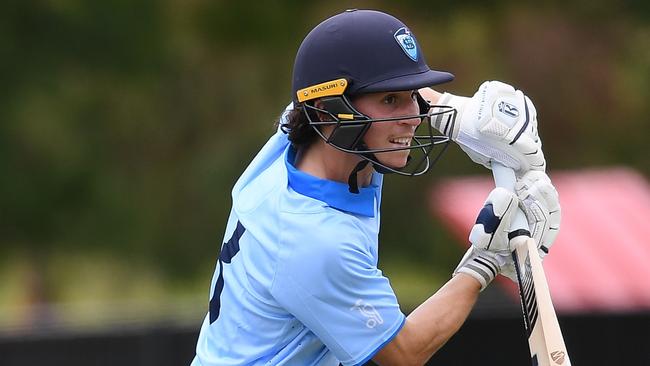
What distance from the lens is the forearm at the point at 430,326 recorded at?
Result: 3.07 metres

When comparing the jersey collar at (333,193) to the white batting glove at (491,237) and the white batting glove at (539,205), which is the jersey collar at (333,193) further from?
the white batting glove at (539,205)

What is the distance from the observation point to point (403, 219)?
11.9 metres

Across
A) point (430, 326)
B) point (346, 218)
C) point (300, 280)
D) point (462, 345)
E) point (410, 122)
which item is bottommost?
point (462, 345)

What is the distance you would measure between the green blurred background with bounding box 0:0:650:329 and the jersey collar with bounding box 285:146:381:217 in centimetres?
843

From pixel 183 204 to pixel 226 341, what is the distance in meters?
9.22

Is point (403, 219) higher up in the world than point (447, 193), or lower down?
lower down

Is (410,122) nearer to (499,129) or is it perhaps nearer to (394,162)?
(394,162)

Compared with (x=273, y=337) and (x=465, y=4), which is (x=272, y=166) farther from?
(x=465, y=4)

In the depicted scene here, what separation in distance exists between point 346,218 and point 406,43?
1.54 feet

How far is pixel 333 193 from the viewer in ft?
10.2

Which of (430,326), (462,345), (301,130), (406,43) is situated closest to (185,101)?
(462,345)

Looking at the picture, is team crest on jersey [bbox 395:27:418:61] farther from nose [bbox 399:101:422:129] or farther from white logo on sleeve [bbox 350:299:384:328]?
white logo on sleeve [bbox 350:299:384:328]

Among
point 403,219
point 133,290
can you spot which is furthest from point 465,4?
point 133,290

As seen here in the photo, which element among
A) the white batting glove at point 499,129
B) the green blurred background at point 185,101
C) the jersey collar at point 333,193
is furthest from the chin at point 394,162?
the green blurred background at point 185,101
